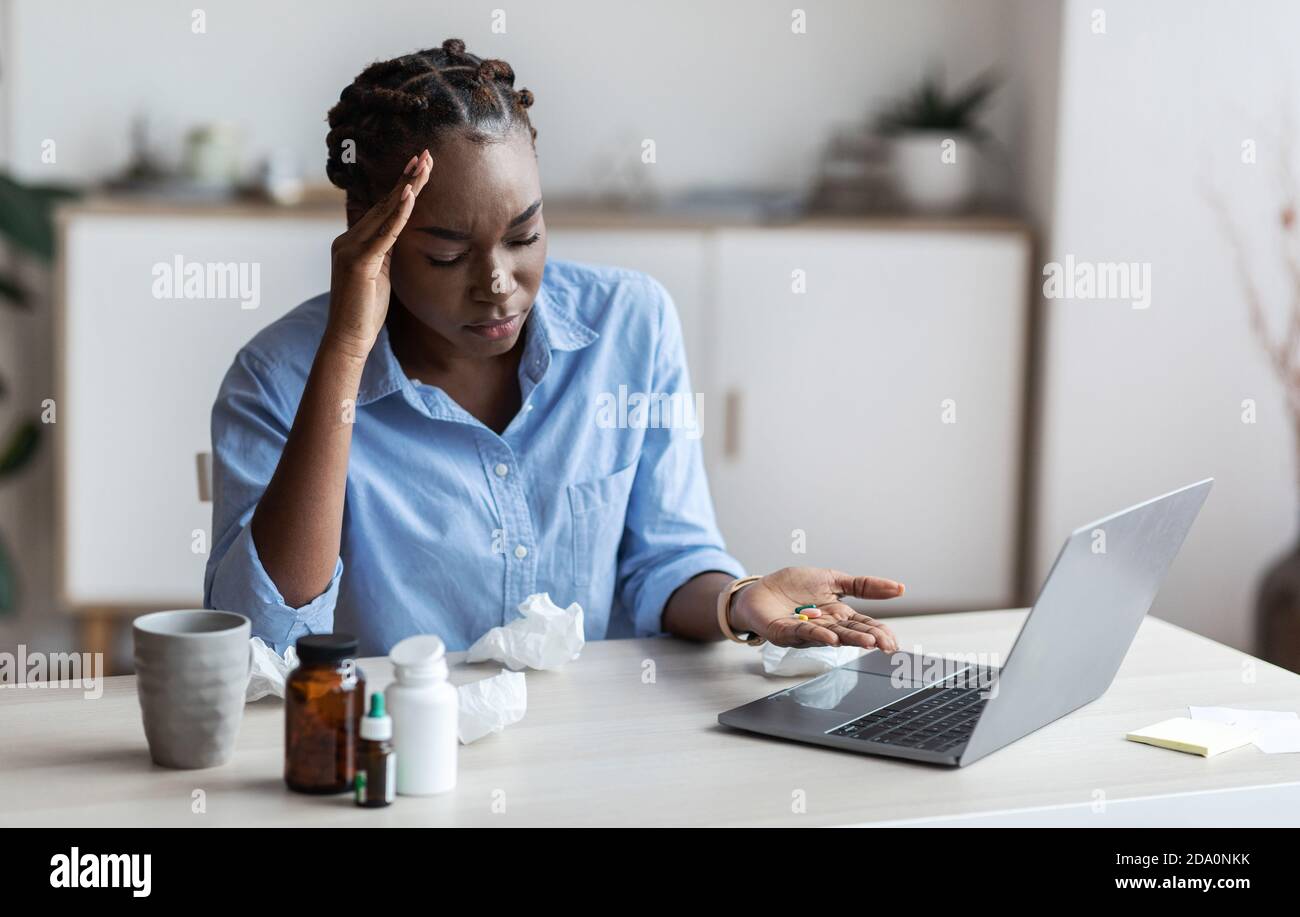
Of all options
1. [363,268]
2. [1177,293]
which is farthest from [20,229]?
[1177,293]

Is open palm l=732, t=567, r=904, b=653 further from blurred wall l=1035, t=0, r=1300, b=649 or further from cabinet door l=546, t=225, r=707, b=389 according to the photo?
blurred wall l=1035, t=0, r=1300, b=649

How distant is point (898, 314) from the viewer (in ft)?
10.6

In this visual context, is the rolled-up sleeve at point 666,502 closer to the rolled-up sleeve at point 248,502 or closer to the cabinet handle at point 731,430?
the rolled-up sleeve at point 248,502

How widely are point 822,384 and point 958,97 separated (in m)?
0.83

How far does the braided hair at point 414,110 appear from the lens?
5.02ft

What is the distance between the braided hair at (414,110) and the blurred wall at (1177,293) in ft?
6.34

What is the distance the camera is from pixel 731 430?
325cm

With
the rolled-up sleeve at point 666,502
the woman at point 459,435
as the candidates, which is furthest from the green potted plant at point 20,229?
the rolled-up sleeve at point 666,502

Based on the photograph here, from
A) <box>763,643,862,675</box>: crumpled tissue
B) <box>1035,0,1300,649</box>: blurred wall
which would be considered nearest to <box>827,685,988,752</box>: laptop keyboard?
<box>763,643,862,675</box>: crumpled tissue

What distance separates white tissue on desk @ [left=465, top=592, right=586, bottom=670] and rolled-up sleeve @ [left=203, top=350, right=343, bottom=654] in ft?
0.60

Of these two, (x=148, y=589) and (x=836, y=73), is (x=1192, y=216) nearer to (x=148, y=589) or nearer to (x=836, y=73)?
(x=836, y=73)

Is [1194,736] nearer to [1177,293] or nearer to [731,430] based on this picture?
[731,430]

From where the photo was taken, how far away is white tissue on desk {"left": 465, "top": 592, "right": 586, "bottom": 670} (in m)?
1.40
